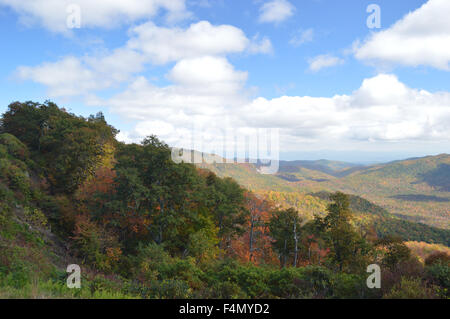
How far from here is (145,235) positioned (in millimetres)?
22062

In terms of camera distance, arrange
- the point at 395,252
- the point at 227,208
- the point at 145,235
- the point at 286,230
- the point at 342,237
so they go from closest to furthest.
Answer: the point at 395,252, the point at 342,237, the point at 145,235, the point at 286,230, the point at 227,208

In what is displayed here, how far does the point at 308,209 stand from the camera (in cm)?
12706

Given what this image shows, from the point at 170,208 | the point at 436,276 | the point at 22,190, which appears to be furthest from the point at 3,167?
the point at 436,276

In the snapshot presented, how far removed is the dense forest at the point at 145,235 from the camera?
28.9 ft

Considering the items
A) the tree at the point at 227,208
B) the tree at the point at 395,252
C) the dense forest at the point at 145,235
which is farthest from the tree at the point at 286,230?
the tree at the point at 395,252

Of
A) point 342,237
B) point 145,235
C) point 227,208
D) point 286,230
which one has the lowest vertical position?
point 286,230

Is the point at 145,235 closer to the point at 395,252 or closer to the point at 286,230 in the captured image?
the point at 286,230

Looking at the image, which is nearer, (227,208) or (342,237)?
(342,237)

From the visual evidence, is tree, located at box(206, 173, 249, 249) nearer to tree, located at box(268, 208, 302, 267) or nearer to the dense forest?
the dense forest

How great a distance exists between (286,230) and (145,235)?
15.0 m

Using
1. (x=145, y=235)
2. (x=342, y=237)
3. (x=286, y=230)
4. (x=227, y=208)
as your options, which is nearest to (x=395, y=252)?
(x=342, y=237)

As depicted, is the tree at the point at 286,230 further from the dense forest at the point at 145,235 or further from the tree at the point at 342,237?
the tree at the point at 342,237

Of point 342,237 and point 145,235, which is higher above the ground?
point 342,237

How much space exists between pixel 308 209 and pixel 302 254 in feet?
344
